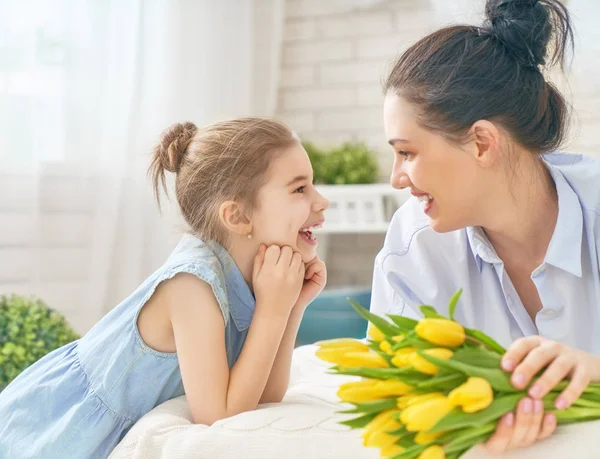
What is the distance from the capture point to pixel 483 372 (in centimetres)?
81

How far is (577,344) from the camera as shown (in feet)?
5.37

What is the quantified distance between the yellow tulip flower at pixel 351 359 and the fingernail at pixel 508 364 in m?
0.13

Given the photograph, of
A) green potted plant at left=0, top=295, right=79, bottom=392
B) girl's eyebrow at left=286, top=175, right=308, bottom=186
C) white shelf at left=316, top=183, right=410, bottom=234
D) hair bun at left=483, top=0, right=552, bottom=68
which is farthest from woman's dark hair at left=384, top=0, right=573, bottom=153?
white shelf at left=316, top=183, right=410, bottom=234

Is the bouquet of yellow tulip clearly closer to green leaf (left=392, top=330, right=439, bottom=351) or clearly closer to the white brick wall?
green leaf (left=392, top=330, right=439, bottom=351)

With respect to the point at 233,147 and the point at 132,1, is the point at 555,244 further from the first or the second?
the point at 132,1

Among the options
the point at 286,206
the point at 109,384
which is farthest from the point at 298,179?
the point at 109,384

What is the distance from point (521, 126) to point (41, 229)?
78.2 inches

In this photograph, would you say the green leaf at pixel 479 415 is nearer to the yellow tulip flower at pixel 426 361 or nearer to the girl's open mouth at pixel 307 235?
the yellow tulip flower at pixel 426 361

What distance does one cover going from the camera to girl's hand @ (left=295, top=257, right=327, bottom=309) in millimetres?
1562

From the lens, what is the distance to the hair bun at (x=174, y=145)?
1559mm

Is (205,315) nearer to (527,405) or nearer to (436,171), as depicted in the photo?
(436,171)

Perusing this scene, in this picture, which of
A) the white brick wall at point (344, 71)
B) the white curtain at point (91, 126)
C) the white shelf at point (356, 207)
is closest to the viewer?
the white curtain at point (91, 126)

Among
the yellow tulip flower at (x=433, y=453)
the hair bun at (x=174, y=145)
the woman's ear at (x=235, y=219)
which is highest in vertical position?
the hair bun at (x=174, y=145)

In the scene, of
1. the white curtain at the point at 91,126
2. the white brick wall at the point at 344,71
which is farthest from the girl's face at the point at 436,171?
the white brick wall at the point at 344,71
